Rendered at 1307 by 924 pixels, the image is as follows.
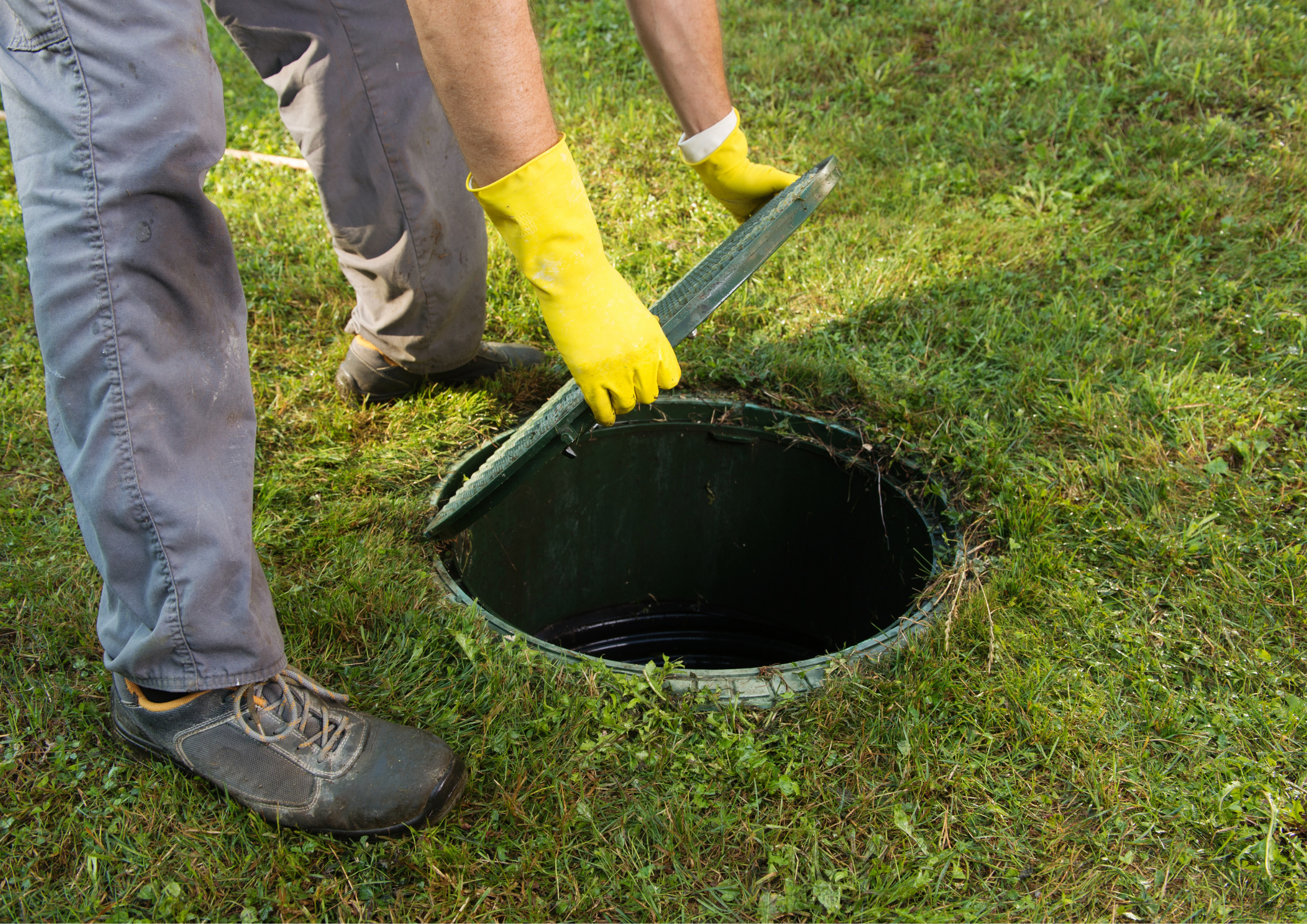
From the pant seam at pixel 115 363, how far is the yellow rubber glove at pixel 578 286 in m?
0.54

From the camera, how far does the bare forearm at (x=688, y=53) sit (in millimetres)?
2090

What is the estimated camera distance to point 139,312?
4.55 feet

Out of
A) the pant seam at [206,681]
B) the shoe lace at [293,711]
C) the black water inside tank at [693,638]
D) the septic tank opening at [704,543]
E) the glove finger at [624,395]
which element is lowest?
the black water inside tank at [693,638]

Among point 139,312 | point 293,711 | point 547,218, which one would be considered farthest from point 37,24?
point 293,711

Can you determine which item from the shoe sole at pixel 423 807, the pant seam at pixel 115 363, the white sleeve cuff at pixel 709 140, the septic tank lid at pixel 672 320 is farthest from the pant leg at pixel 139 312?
the white sleeve cuff at pixel 709 140

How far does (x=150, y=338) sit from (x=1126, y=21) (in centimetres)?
379

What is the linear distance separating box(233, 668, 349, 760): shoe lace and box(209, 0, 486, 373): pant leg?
41.1 inches

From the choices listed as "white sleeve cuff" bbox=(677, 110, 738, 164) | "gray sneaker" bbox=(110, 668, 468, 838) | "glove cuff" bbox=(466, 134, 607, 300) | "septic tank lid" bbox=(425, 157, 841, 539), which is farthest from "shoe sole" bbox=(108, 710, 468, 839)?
"white sleeve cuff" bbox=(677, 110, 738, 164)

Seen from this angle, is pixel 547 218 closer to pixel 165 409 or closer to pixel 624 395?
pixel 624 395

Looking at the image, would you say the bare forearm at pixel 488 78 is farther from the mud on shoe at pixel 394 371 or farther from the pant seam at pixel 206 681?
the mud on shoe at pixel 394 371

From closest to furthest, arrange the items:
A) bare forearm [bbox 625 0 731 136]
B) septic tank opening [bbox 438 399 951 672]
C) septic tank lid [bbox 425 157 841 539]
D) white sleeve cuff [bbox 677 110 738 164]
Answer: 1. septic tank lid [bbox 425 157 841 539]
2. bare forearm [bbox 625 0 731 136]
3. white sleeve cuff [bbox 677 110 738 164]
4. septic tank opening [bbox 438 399 951 672]

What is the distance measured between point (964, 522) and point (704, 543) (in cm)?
88

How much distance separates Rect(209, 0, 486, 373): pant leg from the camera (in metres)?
2.13

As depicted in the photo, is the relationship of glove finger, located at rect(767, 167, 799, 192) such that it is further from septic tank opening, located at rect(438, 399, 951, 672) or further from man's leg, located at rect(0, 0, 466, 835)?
man's leg, located at rect(0, 0, 466, 835)
